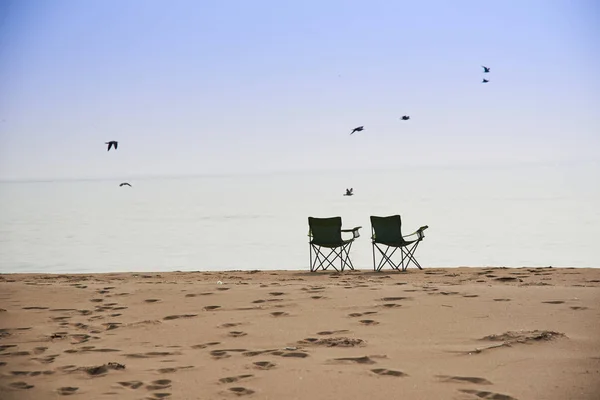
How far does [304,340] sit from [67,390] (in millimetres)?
1642

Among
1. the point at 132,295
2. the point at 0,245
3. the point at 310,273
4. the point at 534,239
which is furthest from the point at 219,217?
the point at 132,295

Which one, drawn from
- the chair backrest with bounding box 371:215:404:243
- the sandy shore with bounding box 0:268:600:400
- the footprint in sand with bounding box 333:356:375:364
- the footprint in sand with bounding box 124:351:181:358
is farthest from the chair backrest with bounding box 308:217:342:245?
the footprint in sand with bounding box 333:356:375:364

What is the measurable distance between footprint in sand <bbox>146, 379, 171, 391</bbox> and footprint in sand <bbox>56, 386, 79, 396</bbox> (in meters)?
0.39

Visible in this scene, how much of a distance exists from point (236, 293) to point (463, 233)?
34.4ft

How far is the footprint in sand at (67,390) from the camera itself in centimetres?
394

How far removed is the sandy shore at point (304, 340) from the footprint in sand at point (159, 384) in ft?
0.04

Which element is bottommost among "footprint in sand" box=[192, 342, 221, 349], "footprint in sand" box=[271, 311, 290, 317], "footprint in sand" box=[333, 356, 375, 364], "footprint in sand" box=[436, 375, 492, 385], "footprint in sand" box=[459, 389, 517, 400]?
"footprint in sand" box=[459, 389, 517, 400]

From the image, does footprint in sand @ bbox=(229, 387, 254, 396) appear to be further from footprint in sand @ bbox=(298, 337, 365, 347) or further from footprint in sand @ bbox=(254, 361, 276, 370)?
footprint in sand @ bbox=(298, 337, 365, 347)

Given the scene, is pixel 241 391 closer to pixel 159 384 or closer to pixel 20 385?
pixel 159 384

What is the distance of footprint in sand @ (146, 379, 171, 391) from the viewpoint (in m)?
A: 4.01

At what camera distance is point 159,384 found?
4.06 meters

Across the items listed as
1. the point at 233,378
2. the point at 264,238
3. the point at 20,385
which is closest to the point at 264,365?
the point at 233,378

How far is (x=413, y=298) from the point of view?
6363 millimetres

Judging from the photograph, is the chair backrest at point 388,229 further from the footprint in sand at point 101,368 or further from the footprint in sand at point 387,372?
the footprint in sand at point 101,368
